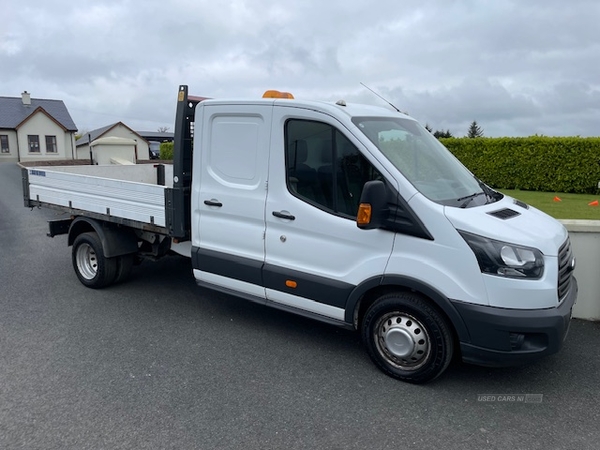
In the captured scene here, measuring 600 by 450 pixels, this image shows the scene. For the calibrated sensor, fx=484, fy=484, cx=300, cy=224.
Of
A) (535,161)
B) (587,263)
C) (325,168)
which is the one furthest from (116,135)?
(587,263)

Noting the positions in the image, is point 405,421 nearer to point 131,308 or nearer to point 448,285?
point 448,285

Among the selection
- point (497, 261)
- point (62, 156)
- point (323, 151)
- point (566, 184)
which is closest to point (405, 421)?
point (497, 261)

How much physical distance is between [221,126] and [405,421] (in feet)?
10.0

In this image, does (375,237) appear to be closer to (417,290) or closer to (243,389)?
(417,290)

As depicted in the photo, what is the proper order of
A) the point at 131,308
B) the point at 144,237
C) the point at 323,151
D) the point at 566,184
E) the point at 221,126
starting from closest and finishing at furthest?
the point at 323,151
the point at 221,126
the point at 131,308
the point at 144,237
the point at 566,184

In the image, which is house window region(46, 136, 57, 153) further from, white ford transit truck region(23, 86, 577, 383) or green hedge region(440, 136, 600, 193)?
white ford transit truck region(23, 86, 577, 383)

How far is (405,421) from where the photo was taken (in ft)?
11.2

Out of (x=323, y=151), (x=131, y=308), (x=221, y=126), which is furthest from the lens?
(x=131, y=308)

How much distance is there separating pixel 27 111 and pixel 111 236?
46.8 metres

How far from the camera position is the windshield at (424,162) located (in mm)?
3875

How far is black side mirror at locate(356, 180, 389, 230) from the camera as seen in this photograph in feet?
11.8

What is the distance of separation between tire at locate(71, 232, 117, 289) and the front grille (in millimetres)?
4926

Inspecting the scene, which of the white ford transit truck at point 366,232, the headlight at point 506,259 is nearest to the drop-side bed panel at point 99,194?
the white ford transit truck at point 366,232

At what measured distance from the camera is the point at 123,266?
6.23 meters
